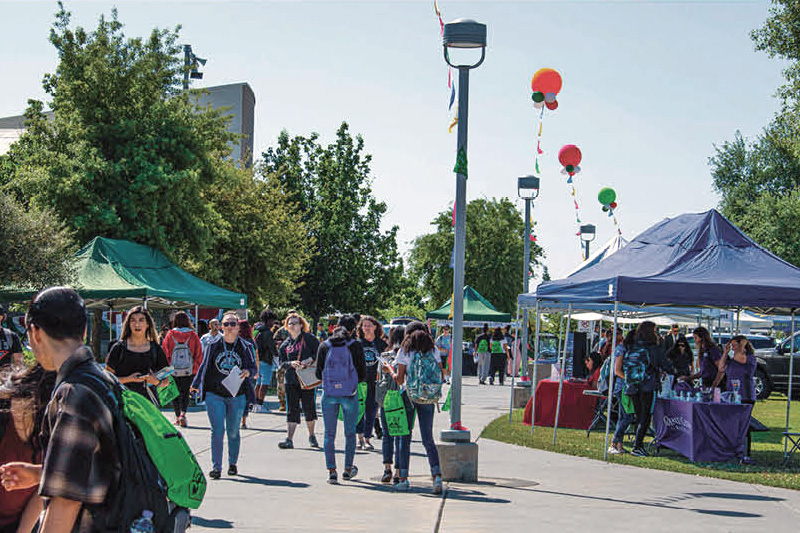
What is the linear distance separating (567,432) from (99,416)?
48.1ft

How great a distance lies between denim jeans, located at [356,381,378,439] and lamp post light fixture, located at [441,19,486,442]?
3.15 meters

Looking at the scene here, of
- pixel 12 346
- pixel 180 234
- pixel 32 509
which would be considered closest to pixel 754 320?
pixel 180 234

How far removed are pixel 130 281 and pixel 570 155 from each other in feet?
34.2

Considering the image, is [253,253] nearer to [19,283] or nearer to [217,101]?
[19,283]

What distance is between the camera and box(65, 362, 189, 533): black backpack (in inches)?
125

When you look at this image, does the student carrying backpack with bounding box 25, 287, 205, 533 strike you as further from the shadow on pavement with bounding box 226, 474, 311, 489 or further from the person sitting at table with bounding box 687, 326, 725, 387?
the person sitting at table with bounding box 687, 326, 725, 387

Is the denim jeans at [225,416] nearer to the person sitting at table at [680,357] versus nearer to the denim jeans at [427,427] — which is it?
the denim jeans at [427,427]

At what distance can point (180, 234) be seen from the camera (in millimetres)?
30172

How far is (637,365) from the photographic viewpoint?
13820 millimetres

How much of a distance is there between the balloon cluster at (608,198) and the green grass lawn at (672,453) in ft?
28.0

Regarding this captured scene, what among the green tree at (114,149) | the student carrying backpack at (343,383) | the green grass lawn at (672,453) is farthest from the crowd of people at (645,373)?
the green tree at (114,149)

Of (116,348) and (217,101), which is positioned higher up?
(217,101)

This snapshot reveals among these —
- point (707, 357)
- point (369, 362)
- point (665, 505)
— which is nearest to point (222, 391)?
point (369, 362)

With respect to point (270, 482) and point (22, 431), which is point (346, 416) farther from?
point (22, 431)
